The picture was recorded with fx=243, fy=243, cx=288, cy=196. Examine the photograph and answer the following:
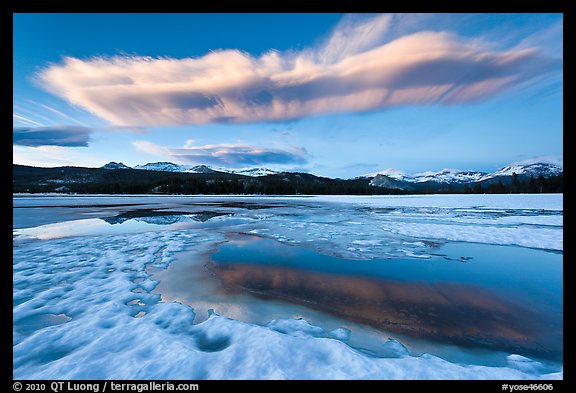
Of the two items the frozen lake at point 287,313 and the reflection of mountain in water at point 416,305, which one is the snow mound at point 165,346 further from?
the reflection of mountain in water at point 416,305

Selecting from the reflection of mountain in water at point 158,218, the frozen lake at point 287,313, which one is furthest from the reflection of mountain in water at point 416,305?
the reflection of mountain in water at point 158,218

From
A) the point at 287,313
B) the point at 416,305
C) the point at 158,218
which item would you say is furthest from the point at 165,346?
the point at 158,218

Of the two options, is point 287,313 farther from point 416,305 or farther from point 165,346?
point 416,305

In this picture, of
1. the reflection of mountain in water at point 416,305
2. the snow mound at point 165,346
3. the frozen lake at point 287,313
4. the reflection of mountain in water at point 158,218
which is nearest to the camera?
the snow mound at point 165,346

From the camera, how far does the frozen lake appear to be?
310cm

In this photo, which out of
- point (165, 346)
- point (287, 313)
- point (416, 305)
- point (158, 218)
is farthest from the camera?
point (158, 218)

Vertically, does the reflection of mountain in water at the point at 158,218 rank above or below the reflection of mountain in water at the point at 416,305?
above

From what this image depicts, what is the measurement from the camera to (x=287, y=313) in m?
4.65

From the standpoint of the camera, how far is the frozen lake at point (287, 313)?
3096 millimetres

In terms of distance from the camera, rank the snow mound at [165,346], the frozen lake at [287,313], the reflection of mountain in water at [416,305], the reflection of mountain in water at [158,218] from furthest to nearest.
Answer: the reflection of mountain in water at [158,218], the reflection of mountain in water at [416,305], the frozen lake at [287,313], the snow mound at [165,346]

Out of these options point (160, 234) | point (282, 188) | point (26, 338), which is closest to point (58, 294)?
point (26, 338)
